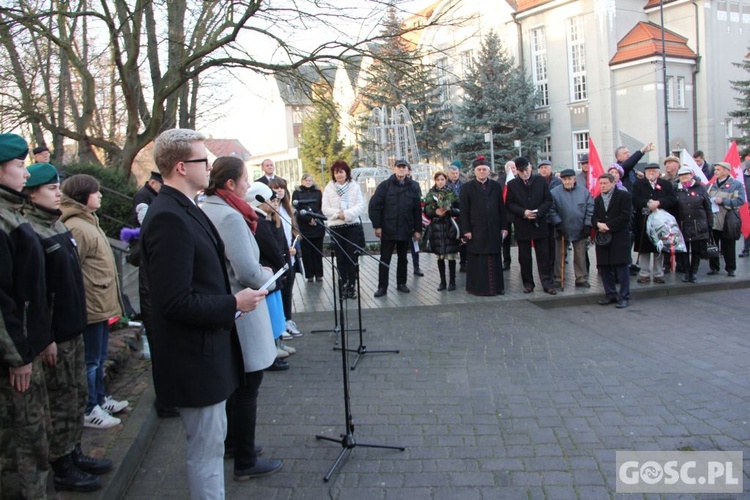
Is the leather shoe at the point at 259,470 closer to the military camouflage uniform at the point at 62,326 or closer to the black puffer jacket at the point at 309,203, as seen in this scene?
the military camouflage uniform at the point at 62,326

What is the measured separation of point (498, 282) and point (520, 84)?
30429mm

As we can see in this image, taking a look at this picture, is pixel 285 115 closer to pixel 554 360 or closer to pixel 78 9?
pixel 78 9

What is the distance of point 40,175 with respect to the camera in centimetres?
344

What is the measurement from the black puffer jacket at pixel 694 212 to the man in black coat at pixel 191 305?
8.93 m

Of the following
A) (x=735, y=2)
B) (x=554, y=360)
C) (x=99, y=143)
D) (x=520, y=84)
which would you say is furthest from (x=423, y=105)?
(x=554, y=360)

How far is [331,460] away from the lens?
4.03 meters

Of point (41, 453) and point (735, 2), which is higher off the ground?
point (735, 2)

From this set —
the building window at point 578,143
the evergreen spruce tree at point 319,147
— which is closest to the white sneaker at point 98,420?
the building window at point 578,143

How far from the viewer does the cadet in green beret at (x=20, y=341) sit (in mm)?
2762

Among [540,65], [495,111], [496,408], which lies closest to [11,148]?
[496,408]

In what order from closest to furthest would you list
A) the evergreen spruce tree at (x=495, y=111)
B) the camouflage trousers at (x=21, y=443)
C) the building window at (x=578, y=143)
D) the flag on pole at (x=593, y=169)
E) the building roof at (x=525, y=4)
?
the camouflage trousers at (x=21, y=443)
the flag on pole at (x=593, y=169)
the evergreen spruce tree at (x=495, y=111)
the building window at (x=578, y=143)
the building roof at (x=525, y=4)

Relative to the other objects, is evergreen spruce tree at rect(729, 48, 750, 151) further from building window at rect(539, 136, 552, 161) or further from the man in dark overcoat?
the man in dark overcoat

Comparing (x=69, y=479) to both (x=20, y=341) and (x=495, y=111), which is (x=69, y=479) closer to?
(x=20, y=341)

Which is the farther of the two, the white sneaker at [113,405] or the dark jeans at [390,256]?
the dark jeans at [390,256]
